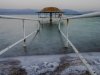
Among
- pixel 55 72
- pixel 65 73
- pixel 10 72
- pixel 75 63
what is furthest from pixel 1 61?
pixel 75 63

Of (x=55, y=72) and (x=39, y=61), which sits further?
(x=39, y=61)

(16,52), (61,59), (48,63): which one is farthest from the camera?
(16,52)

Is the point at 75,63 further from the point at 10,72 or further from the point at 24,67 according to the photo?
the point at 10,72

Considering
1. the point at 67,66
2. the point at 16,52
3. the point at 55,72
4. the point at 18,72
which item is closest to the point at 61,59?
the point at 67,66

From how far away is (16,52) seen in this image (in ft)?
10.8

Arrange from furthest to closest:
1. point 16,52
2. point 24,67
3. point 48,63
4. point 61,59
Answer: point 16,52
point 61,59
point 48,63
point 24,67

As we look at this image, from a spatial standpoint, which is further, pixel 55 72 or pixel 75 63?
pixel 75 63

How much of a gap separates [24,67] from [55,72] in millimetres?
670

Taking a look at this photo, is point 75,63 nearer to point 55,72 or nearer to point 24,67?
point 55,72

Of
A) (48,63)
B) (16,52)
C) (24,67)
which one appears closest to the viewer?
(24,67)

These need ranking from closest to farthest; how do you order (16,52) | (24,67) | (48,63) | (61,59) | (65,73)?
(65,73), (24,67), (48,63), (61,59), (16,52)

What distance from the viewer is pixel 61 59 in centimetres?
269

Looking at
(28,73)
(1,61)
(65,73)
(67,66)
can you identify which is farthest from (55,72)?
(1,61)

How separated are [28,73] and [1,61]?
2.91ft
